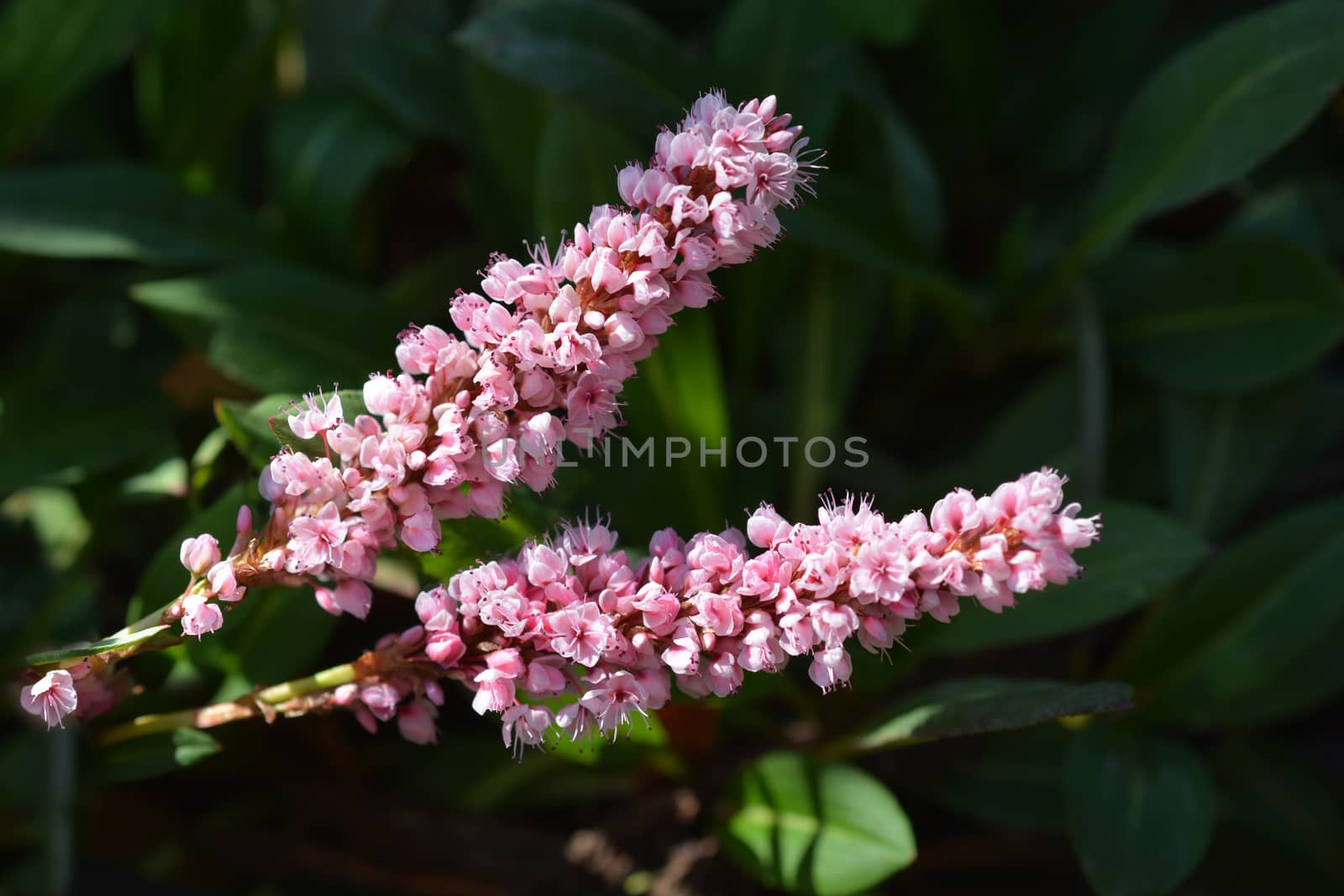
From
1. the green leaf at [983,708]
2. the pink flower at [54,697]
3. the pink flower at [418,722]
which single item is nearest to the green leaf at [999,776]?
the green leaf at [983,708]

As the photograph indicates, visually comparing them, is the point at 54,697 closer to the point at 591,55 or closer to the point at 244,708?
the point at 244,708

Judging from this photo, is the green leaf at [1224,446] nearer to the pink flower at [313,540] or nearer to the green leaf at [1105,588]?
the green leaf at [1105,588]

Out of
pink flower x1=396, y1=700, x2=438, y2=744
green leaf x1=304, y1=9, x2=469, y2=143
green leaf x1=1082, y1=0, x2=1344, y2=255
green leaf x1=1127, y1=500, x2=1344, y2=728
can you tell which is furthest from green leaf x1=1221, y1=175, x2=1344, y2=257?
pink flower x1=396, y1=700, x2=438, y2=744

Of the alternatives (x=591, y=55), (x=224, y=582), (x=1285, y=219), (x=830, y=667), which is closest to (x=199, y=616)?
(x=224, y=582)

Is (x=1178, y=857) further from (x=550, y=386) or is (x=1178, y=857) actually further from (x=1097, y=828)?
(x=550, y=386)

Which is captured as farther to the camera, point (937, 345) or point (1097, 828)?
point (937, 345)

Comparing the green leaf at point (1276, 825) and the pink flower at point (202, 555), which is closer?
the pink flower at point (202, 555)

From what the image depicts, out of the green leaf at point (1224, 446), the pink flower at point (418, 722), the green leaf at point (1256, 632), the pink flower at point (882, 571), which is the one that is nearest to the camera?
the pink flower at point (882, 571)

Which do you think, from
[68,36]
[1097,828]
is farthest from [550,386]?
[68,36]

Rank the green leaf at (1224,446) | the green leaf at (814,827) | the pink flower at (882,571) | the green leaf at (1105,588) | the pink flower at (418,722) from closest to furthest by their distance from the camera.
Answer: the pink flower at (882,571) < the pink flower at (418,722) < the green leaf at (814,827) < the green leaf at (1105,588) < the green leaf at (1224,446)
